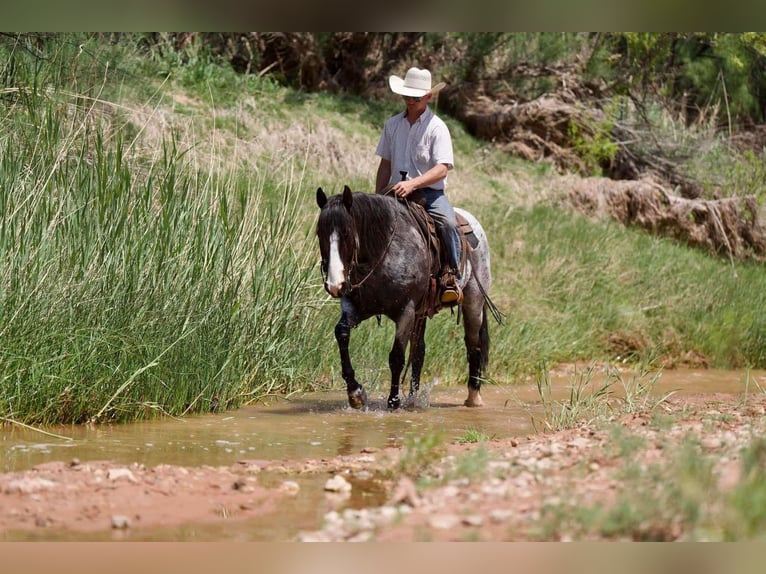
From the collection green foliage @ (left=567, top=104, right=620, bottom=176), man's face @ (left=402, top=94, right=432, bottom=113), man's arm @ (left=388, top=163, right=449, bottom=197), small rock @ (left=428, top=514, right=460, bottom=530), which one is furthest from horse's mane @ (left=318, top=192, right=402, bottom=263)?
green foliage @ (left=567, top=104, right=620, bottom=176)

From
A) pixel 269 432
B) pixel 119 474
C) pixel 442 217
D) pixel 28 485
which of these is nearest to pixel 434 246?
pixel 442 217

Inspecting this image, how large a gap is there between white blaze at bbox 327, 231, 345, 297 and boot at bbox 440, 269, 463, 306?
5.57 ft

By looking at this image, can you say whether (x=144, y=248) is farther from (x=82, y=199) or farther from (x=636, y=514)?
(x=636, y=514)

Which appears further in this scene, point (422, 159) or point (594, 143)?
point (594, 143)

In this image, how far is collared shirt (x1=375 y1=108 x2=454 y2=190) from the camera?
8812 mm

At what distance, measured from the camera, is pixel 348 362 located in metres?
8.55

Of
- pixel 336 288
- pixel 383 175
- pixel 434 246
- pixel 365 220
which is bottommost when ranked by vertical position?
pixel 336 288

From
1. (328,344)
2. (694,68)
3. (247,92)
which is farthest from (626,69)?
(328,344)

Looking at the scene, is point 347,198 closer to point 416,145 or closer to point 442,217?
point 416,145

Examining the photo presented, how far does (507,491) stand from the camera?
183 inches

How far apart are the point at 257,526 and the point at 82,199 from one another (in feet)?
13.2

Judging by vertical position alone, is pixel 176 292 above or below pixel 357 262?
below

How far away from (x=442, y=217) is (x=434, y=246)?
1.06 feet

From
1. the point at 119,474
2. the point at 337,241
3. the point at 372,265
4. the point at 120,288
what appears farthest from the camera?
the point at 372,265
